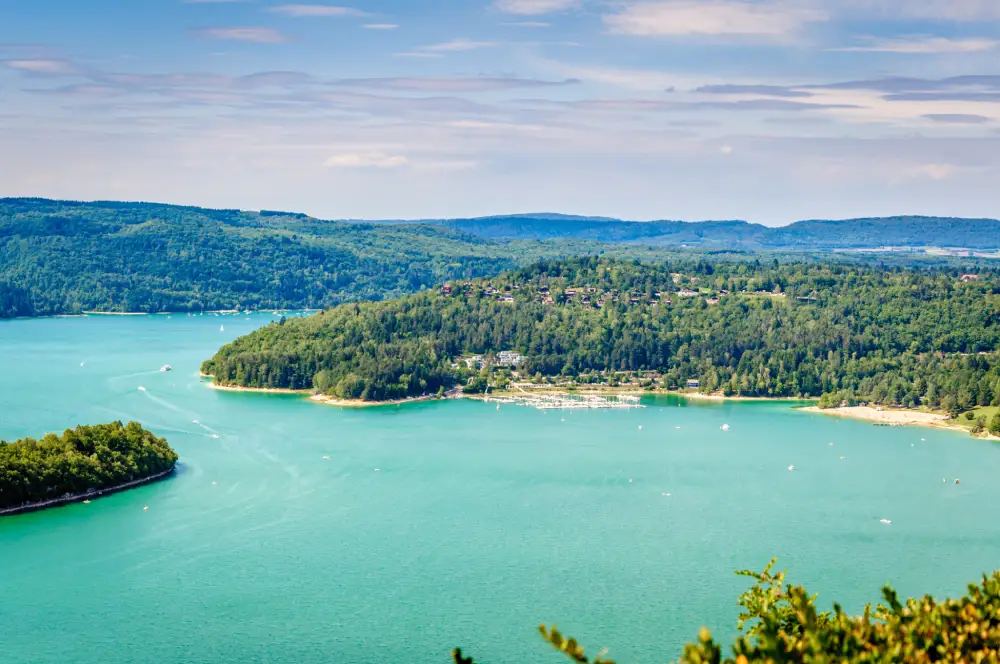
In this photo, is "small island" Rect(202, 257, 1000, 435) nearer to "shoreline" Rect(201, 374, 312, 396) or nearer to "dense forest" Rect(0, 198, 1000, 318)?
"shoreline" Rect(201, 374, 312, 396)

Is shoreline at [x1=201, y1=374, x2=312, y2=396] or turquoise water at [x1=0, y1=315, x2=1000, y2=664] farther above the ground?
shoreline at [x1=201, y1=374, x2=312, y2=396]

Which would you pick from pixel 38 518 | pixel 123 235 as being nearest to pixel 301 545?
pixel 38 518

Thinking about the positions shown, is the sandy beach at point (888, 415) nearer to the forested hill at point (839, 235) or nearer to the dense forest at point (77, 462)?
the dense forest at point (77, 462)

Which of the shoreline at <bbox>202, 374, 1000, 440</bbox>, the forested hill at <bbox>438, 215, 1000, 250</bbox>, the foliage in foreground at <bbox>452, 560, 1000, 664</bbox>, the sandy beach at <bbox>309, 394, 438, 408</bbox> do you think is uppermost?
the forested hill at <bbox>438, 215, 1000, 250</bbox>

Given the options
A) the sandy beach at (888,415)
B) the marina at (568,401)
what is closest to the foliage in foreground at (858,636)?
the sandy beach at (888,415)

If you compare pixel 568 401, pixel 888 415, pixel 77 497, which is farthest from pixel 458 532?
pixel 888 415

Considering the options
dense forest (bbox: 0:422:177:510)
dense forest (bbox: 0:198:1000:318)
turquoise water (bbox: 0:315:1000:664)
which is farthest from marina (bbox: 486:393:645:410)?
dense forest (bbox: 0:198:1000:318)

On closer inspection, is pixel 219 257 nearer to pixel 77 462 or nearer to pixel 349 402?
pixel 349 402
